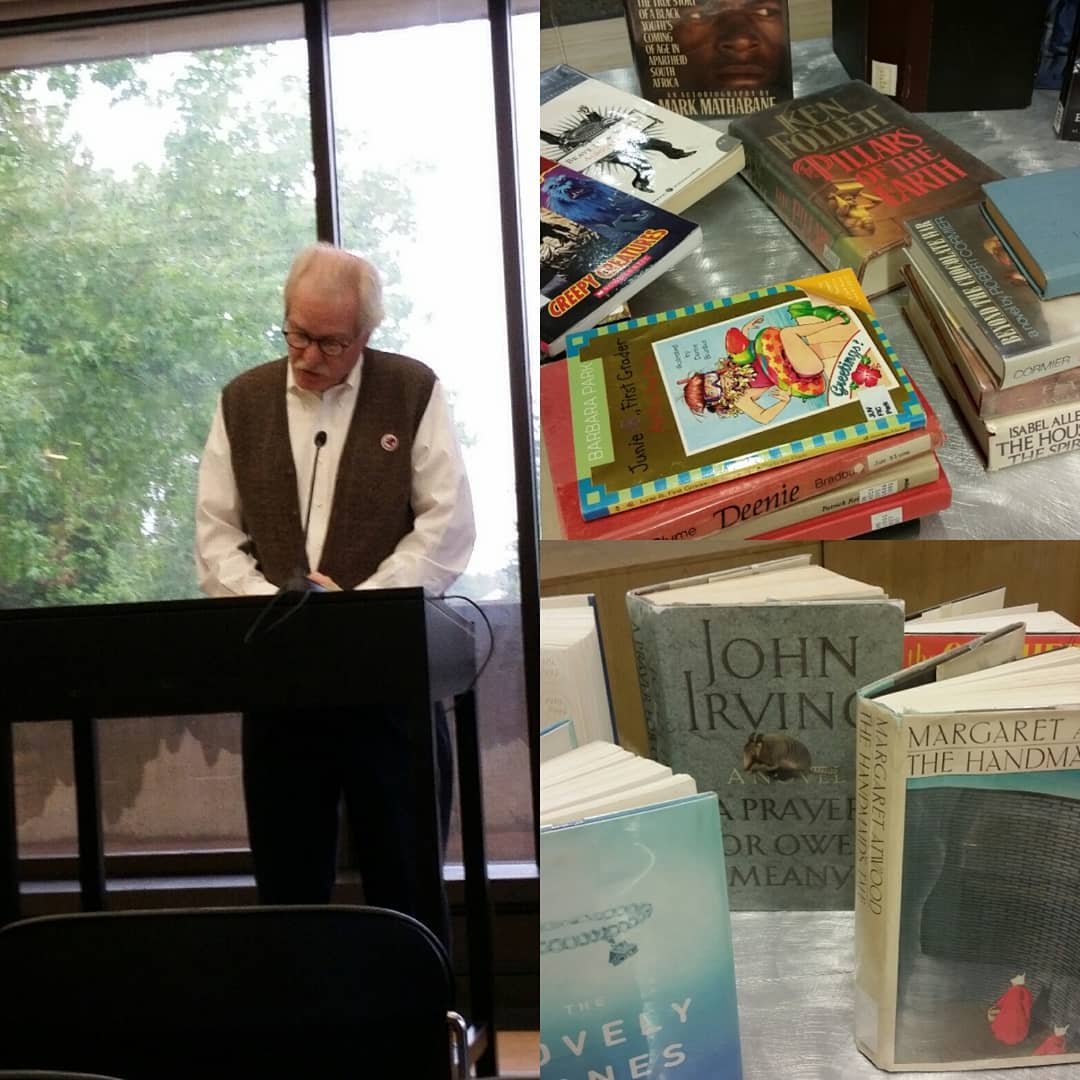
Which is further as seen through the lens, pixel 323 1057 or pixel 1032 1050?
pixel 323 1057

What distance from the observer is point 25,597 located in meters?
2.38

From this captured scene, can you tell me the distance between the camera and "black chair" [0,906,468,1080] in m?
1.18

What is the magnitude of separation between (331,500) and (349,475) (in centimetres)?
4

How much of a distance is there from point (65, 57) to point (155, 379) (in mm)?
697

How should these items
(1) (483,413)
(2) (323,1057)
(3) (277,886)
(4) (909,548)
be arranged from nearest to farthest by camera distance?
(4) (909,548) < (2) (323,1057) < (3) (277,886) < (1) (483,413)

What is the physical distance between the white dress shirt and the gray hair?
7 cm

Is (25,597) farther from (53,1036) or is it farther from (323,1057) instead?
(323,1057)

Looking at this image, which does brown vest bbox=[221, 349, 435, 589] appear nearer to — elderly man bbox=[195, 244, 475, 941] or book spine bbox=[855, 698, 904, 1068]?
elderly man bbox=[195, 244, 475, 941]

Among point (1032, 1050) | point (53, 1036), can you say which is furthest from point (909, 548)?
point (53, 1036)

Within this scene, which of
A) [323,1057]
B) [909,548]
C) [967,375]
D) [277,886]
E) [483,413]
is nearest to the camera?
[967,375]

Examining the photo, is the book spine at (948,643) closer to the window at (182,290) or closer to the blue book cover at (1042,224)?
the blue book cover at (1042,224)

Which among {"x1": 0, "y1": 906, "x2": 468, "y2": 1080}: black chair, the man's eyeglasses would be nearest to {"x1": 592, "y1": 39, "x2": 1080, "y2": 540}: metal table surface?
{"x1": 0, "y1": 906, "x2": 468, "y2": 1080}: black chair

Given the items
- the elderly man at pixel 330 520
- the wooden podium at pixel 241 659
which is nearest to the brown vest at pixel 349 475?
the elderly man at pixel 330 520

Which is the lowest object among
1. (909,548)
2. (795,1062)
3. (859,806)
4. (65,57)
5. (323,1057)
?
(323,1057)
